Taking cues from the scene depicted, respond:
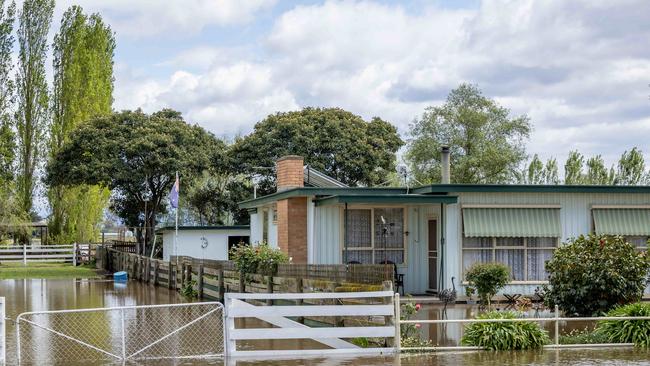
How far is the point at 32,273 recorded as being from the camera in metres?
43.8

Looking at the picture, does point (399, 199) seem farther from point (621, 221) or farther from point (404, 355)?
point (404, 355)

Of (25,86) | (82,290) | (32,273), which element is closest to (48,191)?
(25,86)

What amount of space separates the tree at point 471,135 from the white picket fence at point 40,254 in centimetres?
2067

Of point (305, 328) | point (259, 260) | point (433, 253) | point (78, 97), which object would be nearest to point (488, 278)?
point (433, 253)

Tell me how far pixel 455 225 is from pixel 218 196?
34.7 metres

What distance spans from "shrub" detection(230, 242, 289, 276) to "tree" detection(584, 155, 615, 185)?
33296 millimetres

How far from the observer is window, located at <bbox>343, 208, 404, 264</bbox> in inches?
984

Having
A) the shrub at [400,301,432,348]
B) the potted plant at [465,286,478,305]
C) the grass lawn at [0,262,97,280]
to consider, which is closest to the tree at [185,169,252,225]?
the grass lawn at [0,262,97,280]

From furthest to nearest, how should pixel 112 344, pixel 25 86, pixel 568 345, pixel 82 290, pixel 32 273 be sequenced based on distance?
pixel 25 86
pixel 32 273
pixel 82 290
pixel 112 344
pixel 568 345

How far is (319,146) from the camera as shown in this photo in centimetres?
5259

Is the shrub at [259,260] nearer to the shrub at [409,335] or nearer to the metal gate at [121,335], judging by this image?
the metal gate at [121,335]

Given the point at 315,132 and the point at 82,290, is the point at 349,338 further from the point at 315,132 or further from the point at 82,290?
the point at 315,132

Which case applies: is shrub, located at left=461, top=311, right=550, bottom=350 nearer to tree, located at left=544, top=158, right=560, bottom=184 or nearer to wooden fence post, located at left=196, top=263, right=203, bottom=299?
wooden fence post, located at left=196, top=263, right=203, bottom=299

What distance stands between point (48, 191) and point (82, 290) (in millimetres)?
A: 24710
